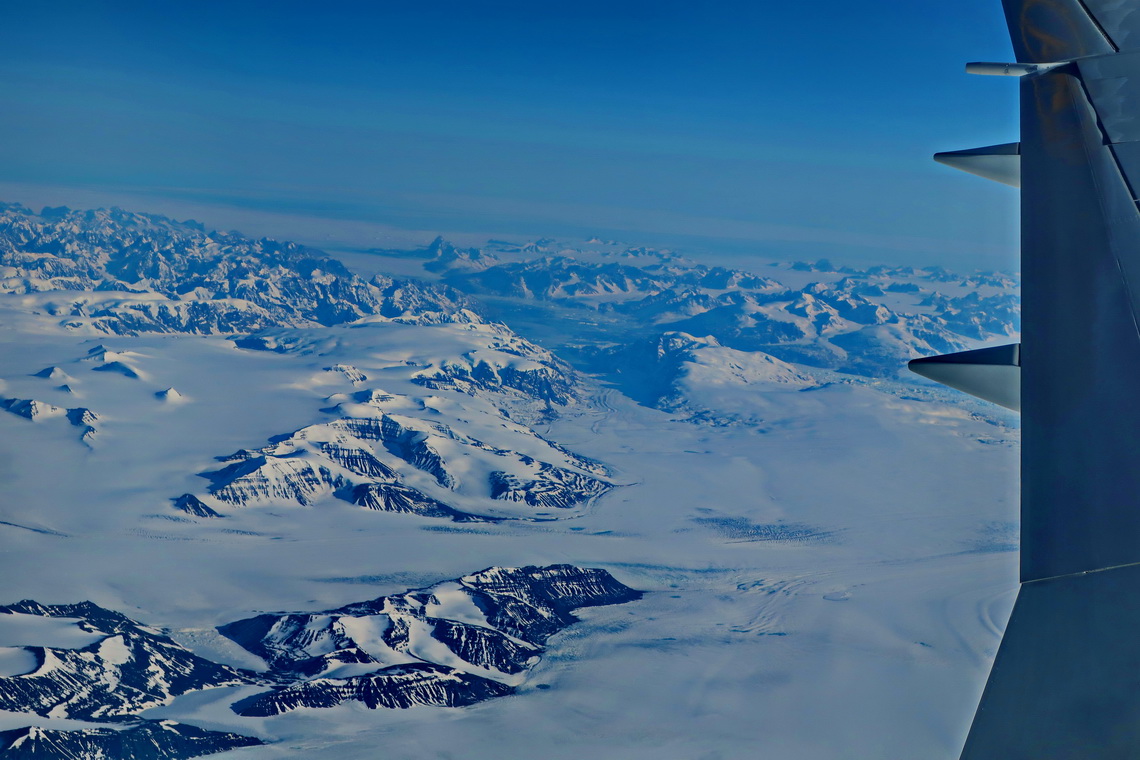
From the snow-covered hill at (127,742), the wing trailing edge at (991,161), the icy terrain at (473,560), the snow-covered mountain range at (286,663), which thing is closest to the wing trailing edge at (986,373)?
the wing trailing edge at (991,161)

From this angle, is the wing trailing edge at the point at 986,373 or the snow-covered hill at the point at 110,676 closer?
the wing trailing edge at the point at 986,373

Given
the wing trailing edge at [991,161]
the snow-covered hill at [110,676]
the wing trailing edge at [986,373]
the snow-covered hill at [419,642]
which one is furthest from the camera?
the snow-covered hill at [419,642]

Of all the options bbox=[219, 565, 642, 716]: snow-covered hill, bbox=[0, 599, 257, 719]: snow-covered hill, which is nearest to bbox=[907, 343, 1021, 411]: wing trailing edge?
bbox=[219, 565, 642, 716]: snow-covered hill

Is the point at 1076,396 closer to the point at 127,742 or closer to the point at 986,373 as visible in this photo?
the point at 986,373

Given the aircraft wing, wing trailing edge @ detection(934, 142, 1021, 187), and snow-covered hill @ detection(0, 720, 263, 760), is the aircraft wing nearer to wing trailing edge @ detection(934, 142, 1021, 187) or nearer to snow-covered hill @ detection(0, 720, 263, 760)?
wing trailing edge @ detection(934, 142, 1021, 187)

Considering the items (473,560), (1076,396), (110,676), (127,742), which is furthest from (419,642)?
(1076,396)

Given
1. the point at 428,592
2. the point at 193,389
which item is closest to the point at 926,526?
the point at 428,592

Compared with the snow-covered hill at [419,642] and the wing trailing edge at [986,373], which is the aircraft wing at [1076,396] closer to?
the wing trailing edge at [986,373]
